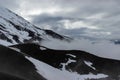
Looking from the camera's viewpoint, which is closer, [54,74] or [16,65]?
[16,65]

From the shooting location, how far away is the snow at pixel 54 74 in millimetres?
146000

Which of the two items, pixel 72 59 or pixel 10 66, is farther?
pixel 72 59

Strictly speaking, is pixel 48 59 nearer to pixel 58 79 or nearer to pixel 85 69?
pixel 85 69

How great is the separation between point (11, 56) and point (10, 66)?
36.4ft

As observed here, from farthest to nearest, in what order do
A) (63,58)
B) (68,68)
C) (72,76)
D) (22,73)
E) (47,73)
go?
(63,58), (68,68), (72,76), (47,73), (22,73)

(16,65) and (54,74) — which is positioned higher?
(54,74)

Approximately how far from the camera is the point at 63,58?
648 ft

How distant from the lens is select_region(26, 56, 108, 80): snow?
146000 mm

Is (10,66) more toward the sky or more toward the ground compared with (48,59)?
more toward the ground

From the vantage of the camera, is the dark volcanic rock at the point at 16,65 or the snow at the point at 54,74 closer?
the dark volcanic rock at the point at 16,65

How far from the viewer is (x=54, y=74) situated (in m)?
156

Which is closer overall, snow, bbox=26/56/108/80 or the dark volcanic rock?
the dark volcanic rock

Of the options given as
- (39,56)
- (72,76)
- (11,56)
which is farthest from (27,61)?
(39,56)

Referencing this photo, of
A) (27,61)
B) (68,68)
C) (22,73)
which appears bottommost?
(22,73)
